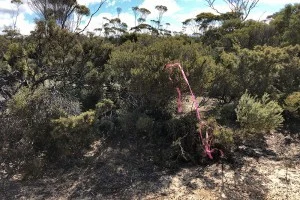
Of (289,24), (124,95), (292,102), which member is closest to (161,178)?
(124,95)

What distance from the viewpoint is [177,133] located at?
19.1 ft

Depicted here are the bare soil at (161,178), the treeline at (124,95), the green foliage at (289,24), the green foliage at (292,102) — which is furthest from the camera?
the green foliage at (289,24)

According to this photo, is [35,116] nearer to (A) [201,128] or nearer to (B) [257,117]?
(A) [201,128]

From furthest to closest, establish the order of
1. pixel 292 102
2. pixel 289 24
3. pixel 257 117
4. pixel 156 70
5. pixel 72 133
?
pixel 289 24 < pixel 292 102 < pixel 156 70 < pixel 257 117 < pixel 72 133

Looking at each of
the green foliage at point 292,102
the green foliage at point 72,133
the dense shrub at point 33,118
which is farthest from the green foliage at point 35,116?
the green foliage at point 292,102

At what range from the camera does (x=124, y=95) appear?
23.7 feet

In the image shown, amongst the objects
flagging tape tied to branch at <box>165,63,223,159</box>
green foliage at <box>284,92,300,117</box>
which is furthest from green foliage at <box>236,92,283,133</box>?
green foliage at <box>284,92,300,117</box>

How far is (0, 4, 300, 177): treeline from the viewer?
5.15m

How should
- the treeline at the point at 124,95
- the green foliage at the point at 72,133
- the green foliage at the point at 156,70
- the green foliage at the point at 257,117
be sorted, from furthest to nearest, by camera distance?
1. the green foliage at the point at 156,70
2. the green foliage at the point at 257,117
3. the treeline at the point at 124,95
4. the green foliage at the point at 72,133

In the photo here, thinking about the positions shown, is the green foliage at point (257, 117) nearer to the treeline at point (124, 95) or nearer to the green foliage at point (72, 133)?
the treeline at point (124, 95)

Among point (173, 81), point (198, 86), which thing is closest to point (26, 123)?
point (173, 81)

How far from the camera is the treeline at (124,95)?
5.15m

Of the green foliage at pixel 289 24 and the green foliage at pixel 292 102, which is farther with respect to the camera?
the green foliage at pixel 289 24

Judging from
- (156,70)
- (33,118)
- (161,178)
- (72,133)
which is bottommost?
(161,178)
